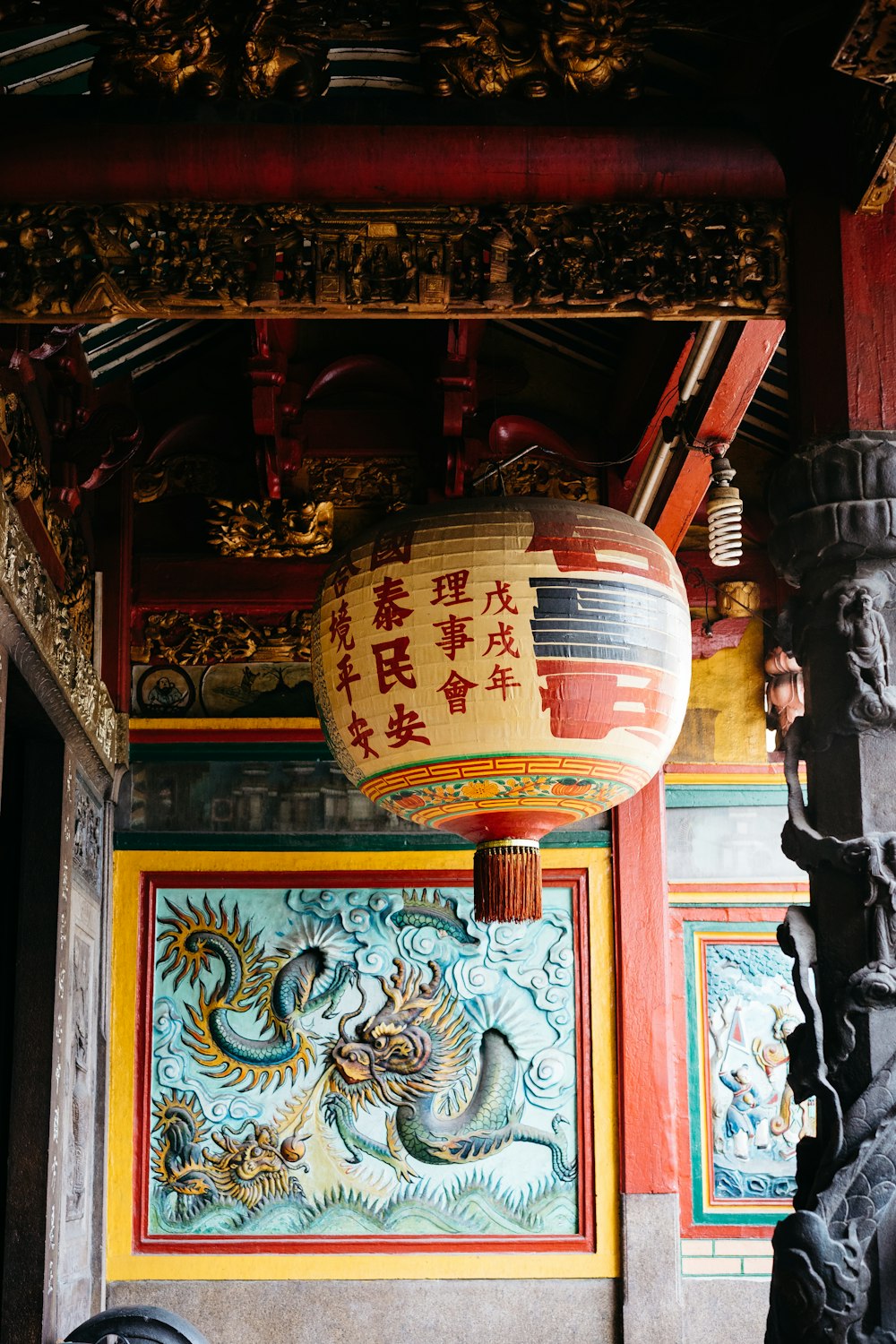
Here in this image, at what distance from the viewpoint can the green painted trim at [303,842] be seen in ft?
20.2

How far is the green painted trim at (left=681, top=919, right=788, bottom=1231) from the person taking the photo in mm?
6047

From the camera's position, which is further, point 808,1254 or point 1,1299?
point 1,1299

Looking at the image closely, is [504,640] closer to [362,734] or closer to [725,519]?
[362,734]

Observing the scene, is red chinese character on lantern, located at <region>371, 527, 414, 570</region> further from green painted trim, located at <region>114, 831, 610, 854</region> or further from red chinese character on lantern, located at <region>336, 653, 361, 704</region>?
green painted trim, located at <region>114, 831, 610, 854</region>

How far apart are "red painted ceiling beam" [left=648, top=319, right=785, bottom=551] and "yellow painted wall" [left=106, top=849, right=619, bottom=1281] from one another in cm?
139

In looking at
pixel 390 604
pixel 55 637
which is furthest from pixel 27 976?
pixel 390 604

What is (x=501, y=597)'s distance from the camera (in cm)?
364

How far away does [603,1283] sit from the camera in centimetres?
584

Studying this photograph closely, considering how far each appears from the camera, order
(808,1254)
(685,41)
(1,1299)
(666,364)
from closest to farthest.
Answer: (808,1254), (685,41), (1,1299), (666,364)

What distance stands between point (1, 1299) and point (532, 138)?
3469mm

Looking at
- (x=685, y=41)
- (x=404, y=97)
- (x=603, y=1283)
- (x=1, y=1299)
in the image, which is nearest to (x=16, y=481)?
(x=404, y=97)

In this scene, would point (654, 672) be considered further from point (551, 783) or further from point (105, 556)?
point (105, 556)

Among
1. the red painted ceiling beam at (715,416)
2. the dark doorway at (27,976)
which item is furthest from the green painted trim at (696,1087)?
the dark doorway at (27,976)

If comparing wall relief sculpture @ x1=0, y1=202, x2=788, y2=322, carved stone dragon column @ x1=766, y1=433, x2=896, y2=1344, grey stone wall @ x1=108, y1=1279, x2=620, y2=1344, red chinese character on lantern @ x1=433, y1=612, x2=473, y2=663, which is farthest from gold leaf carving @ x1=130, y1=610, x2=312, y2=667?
carved stone dragon column @ x1=766, y1=433, x2=896, y2=1344
